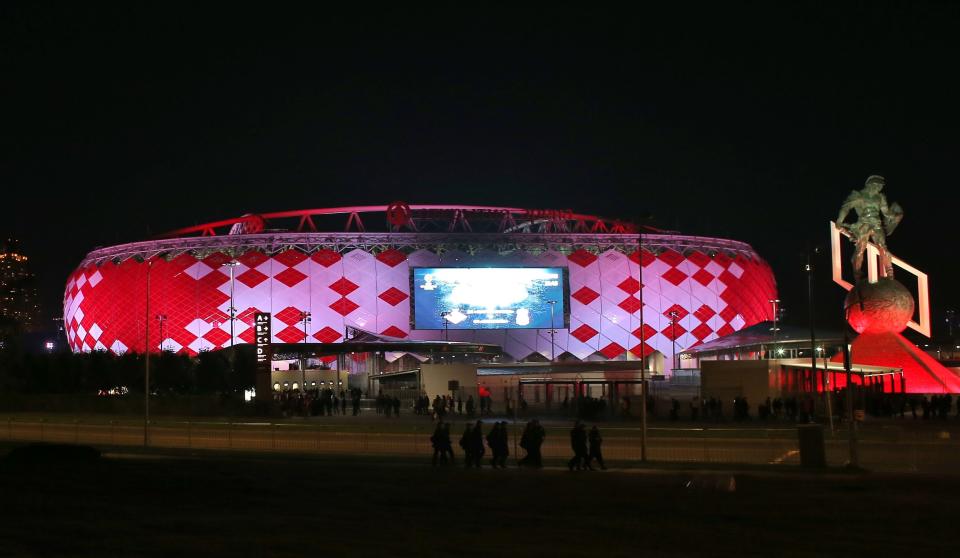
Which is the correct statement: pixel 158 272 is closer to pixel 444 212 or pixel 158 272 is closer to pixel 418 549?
pixel 444 212

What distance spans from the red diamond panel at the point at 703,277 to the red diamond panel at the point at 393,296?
21957 millimetres

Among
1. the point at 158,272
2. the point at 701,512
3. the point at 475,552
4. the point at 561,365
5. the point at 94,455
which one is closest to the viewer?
the point at 475,552

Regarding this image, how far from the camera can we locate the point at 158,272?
268 ft

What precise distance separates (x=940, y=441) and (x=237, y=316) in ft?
184

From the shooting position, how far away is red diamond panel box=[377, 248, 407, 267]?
79438 mm

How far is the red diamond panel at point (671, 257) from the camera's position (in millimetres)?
84500

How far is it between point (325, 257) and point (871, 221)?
3900 centimetres

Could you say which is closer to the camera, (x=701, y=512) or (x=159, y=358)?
(x=701, y=512)

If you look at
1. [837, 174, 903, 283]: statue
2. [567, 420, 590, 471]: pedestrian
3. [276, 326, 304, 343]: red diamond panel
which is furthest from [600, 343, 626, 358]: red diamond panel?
[567, 420, 590, 471]: pedestrian

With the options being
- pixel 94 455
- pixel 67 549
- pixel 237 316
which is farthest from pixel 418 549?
pixel 237 316

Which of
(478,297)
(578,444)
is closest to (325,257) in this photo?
(478,297)

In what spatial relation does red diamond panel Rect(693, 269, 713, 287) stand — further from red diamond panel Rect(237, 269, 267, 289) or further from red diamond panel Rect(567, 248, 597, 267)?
red diamond panel Rect(237, 269, 267, 289)

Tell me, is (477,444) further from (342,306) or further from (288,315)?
(342,306)

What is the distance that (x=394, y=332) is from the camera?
7869 centimetres
